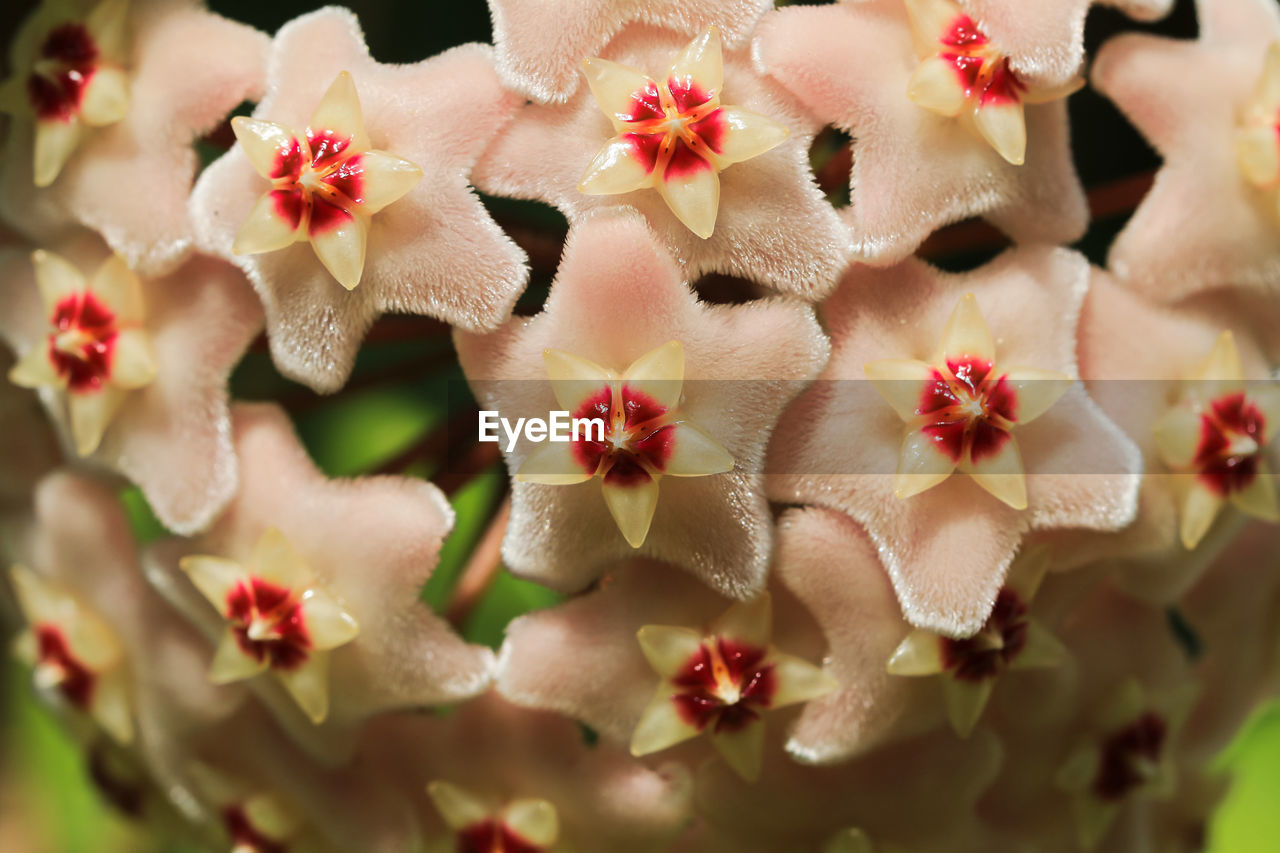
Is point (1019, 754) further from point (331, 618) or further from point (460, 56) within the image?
point (460, 56)

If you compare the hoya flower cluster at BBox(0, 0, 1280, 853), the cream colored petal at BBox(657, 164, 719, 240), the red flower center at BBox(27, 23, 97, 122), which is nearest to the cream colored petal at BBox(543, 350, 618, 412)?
the hoya flower cluster at BBox(0, 0, 1280, 853)

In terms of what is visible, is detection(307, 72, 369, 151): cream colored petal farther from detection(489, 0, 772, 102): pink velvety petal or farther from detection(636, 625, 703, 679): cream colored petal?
detection(636, 625, 703, 679): cream colored petal

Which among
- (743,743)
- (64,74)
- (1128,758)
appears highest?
(64,74)

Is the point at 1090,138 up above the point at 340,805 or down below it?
above

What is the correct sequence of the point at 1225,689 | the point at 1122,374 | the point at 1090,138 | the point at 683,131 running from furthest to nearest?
the point at 1090,138 < the point at 1225,689 < the point at 1122,374 < the point at 683,131

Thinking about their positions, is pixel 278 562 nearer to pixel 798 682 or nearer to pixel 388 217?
pixel 388 217

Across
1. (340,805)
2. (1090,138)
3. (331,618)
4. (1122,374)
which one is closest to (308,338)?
(331,618)

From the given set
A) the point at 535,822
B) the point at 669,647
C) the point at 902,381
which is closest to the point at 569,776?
the point at 535,822
